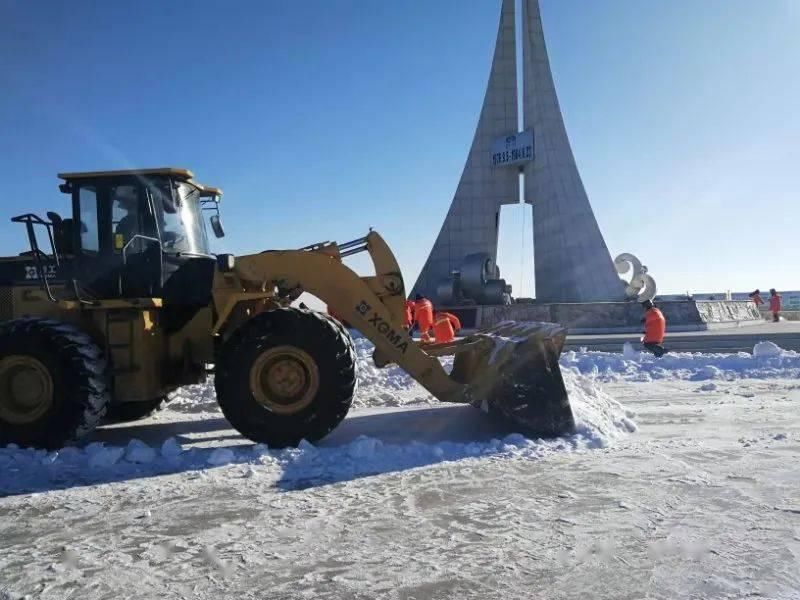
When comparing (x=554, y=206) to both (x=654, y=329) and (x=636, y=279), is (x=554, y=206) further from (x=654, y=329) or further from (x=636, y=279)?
(x=654, y=329)

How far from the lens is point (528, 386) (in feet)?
20.2

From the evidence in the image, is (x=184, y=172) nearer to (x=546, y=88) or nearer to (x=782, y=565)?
(x=782, y=565)

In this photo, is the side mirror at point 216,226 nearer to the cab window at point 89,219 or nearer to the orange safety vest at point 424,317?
the cab window at point 89,219

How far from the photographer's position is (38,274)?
6586 mm

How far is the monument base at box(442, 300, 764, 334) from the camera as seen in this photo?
25531 millimetres

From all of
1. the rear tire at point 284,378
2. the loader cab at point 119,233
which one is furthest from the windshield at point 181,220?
the rear tire at point 284,378

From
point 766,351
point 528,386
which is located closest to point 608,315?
point 766,351

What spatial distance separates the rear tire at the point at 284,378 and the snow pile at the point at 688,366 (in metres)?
5.68

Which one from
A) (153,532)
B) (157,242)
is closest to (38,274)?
(157,242)

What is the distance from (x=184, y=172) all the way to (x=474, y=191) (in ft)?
106

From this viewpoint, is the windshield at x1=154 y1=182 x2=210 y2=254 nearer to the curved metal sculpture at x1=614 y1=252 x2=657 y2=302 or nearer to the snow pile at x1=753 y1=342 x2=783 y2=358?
the snow pile at x1=753 y1=342 x2=783 y2=358

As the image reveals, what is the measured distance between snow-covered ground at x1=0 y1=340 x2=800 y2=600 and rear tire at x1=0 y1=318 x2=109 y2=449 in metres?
0.23

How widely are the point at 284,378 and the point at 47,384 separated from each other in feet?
6.73

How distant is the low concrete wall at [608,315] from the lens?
25.6 meters
